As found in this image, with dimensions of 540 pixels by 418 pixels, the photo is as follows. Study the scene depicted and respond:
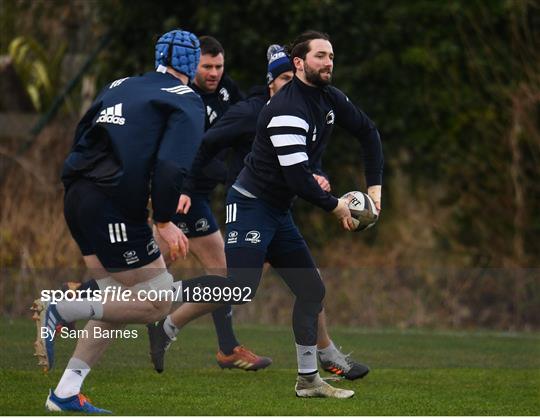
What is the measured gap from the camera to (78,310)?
6.93 meters

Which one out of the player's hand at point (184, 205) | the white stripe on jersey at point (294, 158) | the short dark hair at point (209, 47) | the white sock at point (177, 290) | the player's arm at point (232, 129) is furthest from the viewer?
the short dark hair at point (209, 47)

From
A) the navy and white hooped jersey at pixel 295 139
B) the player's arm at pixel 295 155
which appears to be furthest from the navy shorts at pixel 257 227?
the player's arm at pixel 295 155

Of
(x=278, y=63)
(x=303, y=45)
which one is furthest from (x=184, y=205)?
(x=303, y=45)

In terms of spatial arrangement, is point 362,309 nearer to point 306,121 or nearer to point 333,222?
point 333,222

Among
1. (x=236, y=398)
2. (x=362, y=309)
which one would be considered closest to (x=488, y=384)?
(x=236, y=398)

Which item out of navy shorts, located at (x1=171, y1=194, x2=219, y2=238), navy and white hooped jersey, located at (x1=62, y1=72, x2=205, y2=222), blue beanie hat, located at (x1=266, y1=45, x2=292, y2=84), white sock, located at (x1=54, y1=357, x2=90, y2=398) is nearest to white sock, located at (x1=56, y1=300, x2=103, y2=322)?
white sock, located at (x1=54, y1=357, x2=90, y2=398)

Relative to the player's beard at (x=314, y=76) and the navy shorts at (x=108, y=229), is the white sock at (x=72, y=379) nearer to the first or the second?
the navy shorts at (x=108, y=229)

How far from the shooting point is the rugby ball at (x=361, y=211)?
7.93 m

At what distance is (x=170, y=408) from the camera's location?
7305 millimetres

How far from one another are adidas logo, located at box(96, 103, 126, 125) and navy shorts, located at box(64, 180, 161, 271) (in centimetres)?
35

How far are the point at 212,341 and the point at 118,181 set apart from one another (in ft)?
12.4

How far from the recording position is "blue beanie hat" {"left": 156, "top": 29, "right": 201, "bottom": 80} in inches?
281

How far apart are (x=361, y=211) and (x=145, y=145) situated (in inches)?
65.5

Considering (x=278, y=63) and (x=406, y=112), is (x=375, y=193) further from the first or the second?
(x=406, y=112)
